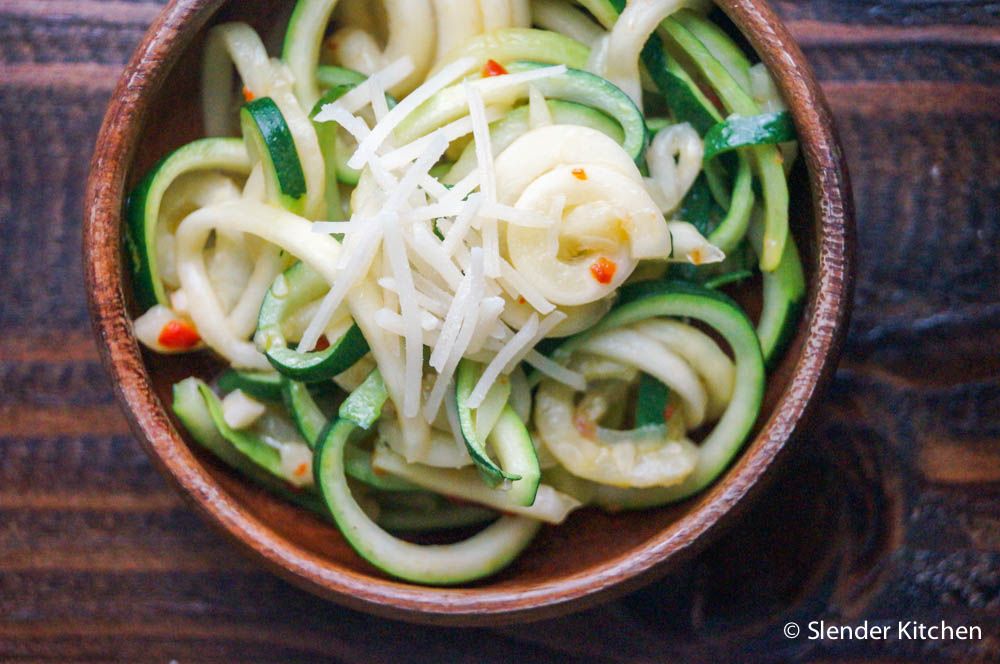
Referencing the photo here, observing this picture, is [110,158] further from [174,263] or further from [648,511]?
[648,511]

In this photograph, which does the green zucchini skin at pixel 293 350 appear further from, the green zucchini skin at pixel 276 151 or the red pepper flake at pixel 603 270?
the red pepper flake at pixel 603 270

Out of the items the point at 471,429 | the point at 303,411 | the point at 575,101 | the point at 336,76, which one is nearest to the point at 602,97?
the point at 575,101

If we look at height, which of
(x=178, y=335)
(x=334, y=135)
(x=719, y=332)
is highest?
(x=334, y=135)

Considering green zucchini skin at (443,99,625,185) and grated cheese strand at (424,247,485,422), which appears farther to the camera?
green zucchini skin at (443,99,625,185)

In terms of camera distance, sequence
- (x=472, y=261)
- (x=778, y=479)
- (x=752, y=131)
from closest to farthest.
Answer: (x=472, y=261), (x=752, y=131), (x=778, y=479)

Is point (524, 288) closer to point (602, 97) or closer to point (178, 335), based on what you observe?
point (602, 97)

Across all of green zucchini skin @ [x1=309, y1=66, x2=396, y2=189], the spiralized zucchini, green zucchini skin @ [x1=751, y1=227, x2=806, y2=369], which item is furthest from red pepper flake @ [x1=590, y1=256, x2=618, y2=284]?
green zucchini skin @ [x1=309, y1=66, x2=396, y2=189]

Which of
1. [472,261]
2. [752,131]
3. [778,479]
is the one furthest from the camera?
[778,479]

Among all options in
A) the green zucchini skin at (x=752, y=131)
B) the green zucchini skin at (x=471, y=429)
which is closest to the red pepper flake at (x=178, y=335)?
the green zucchini skin at (x=471, y=429)

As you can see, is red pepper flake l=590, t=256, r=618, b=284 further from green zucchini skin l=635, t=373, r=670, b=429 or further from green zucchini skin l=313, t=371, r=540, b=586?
green zucchini skin l=313, t=371, r=540, b=586
